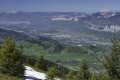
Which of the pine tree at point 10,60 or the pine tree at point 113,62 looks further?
the pine tree at point 10,60

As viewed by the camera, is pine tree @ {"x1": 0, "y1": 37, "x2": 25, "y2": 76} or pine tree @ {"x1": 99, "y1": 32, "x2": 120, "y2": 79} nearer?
pine tree @ {"x1": 99, "y1": 32, "x2": 120, "y2": 79}

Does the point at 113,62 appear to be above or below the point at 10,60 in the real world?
above

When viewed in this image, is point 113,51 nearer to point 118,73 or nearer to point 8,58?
point 118,73

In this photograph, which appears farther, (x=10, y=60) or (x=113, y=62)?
(x=10, y=60)

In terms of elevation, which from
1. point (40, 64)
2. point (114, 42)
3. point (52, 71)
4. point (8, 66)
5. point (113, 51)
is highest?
point (114, 42)

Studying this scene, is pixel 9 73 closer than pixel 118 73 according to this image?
No

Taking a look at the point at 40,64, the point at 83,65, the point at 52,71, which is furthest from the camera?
the point at 40,64

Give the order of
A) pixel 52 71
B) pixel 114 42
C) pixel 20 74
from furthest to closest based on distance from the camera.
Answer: pixel 52 71, pixel 20 74, pixel 114 42

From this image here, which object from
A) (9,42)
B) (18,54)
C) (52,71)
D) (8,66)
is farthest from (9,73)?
(52,71)
